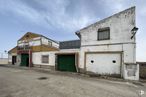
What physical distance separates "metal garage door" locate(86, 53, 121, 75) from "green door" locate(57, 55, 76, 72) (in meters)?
2.41

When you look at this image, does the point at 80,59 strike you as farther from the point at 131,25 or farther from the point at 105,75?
the point at 131,25

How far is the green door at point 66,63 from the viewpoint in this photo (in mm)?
15419

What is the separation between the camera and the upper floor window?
13.1 meters

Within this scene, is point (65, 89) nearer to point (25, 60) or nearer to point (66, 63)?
point (66, 63)

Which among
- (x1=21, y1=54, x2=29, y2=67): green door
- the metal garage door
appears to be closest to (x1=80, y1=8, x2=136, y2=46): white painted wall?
the metal garage door

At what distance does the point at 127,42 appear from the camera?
1171 centimetres

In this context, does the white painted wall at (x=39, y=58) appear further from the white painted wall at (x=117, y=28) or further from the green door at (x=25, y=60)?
the white painted wall at (x=117, y=28)

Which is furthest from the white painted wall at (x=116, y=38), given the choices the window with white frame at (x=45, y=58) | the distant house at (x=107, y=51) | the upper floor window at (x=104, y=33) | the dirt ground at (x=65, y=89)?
the window with white frame at (x=45, y=58)

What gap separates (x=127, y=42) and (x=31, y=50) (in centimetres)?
1768

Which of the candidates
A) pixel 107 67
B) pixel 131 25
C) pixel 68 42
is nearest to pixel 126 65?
pixel 107 67

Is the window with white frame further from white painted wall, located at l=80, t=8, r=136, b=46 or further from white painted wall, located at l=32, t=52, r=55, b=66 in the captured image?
white painted wall, located at l=80, t=8, r=136, b=46

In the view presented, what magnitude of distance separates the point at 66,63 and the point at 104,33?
22.2 feet

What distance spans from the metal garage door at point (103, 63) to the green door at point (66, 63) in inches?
94.8

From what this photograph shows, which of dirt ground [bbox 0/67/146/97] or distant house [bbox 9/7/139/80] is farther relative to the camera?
distant house [bbox 9/7/139/80]
